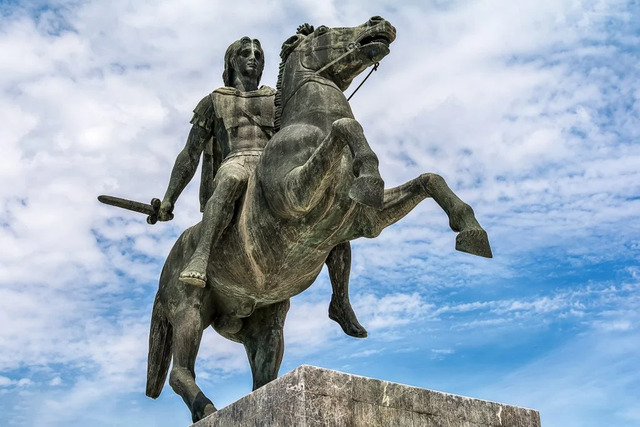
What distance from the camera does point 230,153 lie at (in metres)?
8.48

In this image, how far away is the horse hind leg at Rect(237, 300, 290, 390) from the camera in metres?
8.51

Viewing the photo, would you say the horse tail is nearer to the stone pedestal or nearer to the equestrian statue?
the equestrian statue

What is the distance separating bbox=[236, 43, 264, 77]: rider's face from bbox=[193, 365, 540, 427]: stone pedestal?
3825mm

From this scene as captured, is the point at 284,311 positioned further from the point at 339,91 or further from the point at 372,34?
the point at 372,34

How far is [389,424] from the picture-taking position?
6.05 metres

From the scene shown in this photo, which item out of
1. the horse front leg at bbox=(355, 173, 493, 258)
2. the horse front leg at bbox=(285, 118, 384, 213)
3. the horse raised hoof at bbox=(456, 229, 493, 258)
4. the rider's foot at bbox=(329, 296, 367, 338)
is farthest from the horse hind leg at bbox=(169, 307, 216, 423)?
the horse raised hoof at bbox=(456, 229, 493, 258)

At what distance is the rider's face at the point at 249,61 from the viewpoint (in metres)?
8.93

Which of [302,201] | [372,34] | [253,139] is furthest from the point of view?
[253,139]

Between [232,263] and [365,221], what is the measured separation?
131cm

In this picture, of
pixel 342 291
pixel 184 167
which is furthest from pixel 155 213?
pixel 342 291

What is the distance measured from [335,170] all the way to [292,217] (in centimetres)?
58

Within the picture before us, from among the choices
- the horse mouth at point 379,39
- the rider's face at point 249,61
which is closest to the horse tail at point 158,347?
the rider's face at point 249,61

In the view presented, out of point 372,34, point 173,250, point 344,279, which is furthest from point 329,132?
point 173,250

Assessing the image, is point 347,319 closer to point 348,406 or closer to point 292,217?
point 292,217
